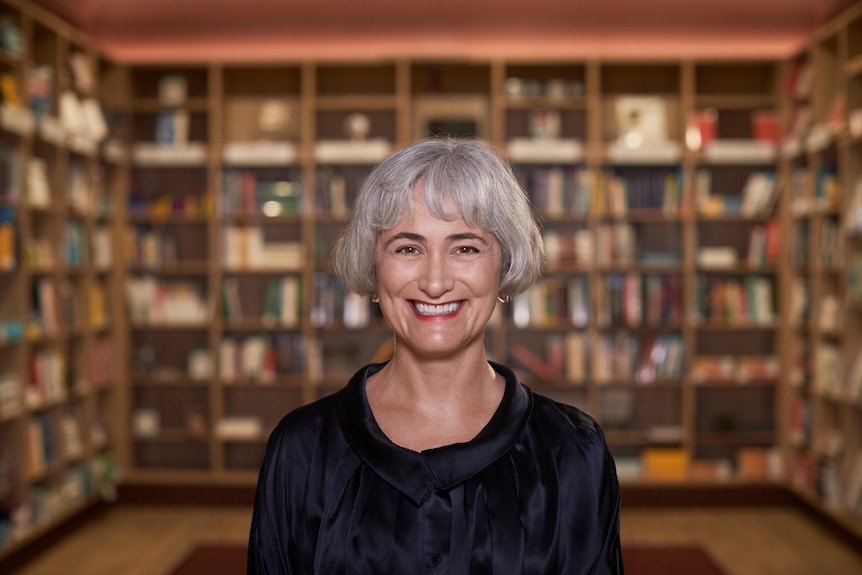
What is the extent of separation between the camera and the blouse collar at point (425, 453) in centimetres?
150

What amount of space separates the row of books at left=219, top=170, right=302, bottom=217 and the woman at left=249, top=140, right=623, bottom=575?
15.4ft

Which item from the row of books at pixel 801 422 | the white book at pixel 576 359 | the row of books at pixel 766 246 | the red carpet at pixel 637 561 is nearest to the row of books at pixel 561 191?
the white book at pixel 576 359

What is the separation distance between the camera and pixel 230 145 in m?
6.22

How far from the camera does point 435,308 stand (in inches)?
59.8

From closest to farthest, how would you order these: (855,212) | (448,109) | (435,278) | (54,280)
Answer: (435,278), (855,212), (54,280), (448,109)

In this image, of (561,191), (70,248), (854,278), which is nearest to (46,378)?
(70,248)

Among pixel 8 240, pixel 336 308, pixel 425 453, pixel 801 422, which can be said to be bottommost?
pixel 801 422

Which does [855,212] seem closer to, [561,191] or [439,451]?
[561,191]

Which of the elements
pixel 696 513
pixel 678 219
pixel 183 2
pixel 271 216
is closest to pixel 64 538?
pixel 271 216

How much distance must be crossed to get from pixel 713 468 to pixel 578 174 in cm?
215

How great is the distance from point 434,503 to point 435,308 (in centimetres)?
32

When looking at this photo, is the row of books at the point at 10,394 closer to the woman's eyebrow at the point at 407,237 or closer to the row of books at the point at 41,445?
the row of books at the point at 41,445

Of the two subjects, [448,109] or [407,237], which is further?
[448,109]

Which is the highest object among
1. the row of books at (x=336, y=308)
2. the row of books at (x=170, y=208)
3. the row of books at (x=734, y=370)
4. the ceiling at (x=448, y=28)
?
the ceiling at (x=448, y=28)
